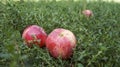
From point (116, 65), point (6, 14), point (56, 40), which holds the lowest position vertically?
point (116, 65)

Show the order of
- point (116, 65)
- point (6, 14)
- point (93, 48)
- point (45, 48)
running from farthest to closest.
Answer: point (6, 14)
point (45, 48)
point (93, 48)
point (116, 65)

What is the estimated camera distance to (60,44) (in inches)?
91.4

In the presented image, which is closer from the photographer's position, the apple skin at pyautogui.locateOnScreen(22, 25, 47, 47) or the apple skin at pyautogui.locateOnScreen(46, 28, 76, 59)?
the apple skin at pyautogui.locateOnScreen(46, 28, 76, 59)

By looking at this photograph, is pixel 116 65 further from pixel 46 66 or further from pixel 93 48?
pixel 46 66

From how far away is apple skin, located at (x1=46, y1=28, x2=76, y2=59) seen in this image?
7.52 feet

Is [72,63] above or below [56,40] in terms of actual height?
below

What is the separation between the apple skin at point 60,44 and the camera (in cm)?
229

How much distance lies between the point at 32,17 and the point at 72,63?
119 centimetres

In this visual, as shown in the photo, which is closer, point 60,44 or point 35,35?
point 60,44

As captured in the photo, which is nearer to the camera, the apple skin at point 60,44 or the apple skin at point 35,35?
the apple skin at point 60,44

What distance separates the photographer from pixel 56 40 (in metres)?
2.34

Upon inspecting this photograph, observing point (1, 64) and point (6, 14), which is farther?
point (6, 14)

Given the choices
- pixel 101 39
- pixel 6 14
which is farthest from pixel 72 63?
pixel 6 14

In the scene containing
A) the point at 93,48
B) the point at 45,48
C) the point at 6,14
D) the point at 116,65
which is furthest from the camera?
the point at 6,14
